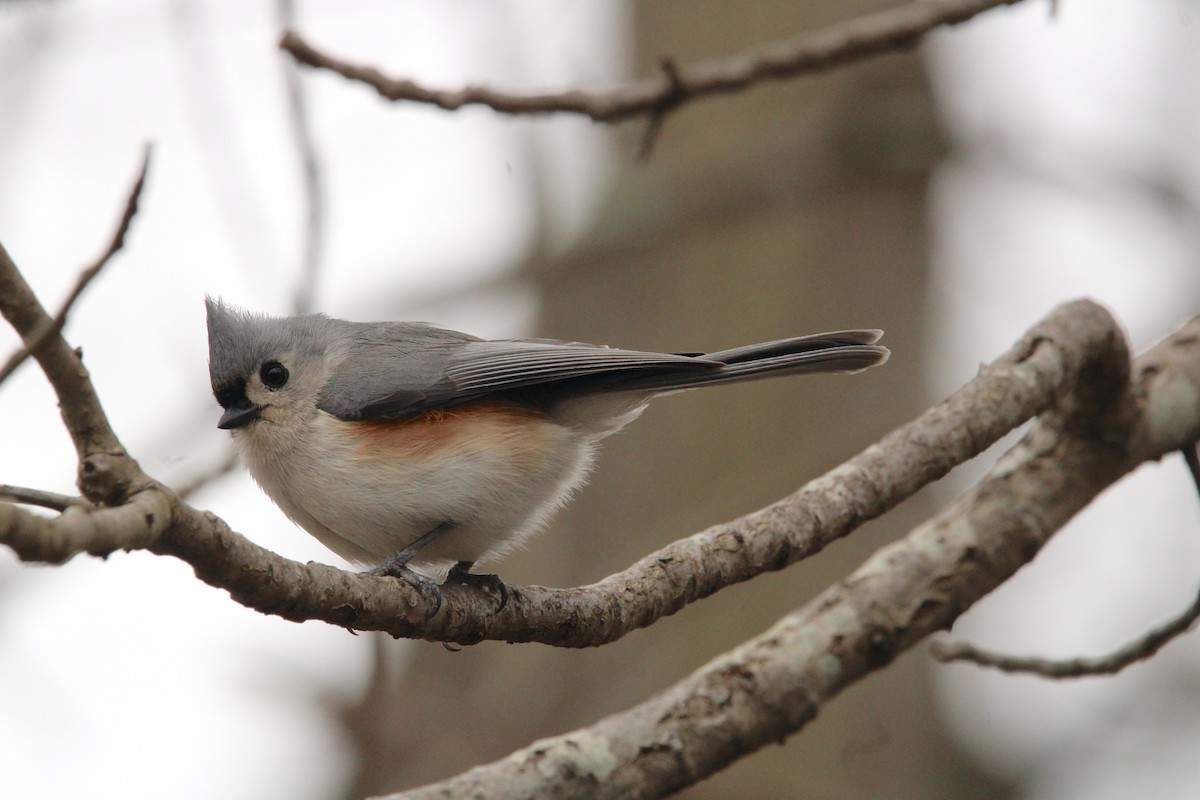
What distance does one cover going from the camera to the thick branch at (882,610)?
2.55m

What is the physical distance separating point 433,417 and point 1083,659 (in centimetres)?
191

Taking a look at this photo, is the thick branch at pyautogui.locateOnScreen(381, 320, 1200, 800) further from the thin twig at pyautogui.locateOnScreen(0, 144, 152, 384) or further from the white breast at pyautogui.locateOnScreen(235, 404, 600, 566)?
the thin twig at pyautogui.locateOnScreen(0, 144, 152, 384)

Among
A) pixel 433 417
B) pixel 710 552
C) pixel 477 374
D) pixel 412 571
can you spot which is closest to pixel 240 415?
pixel 433 417

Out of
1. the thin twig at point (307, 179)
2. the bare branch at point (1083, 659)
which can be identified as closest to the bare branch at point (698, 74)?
the thin twig at point (307, 179)

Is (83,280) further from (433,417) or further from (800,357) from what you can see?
(800,357)

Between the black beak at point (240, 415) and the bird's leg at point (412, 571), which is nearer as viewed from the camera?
the bird's leg at point (412, 571)

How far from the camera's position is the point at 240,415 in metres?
3.07

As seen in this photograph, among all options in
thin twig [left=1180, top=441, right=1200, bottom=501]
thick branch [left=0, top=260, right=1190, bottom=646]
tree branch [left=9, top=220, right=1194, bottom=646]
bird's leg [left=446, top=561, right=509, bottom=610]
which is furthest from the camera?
thin twig [left=1180, top=441, right=1200, bottom=501]

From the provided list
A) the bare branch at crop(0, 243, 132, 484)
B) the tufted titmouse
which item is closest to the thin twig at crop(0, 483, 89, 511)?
the bare branch at crop(0, 243, 132, 484)

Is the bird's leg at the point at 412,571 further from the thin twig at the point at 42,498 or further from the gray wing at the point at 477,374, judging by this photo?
the thin twig at the point at 42,498

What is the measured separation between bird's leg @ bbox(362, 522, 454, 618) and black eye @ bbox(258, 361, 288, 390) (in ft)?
2.12

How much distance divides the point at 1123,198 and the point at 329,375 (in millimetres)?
3399

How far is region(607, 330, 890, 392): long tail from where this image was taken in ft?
9.64

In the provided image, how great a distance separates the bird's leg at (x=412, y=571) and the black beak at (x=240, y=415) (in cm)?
60
